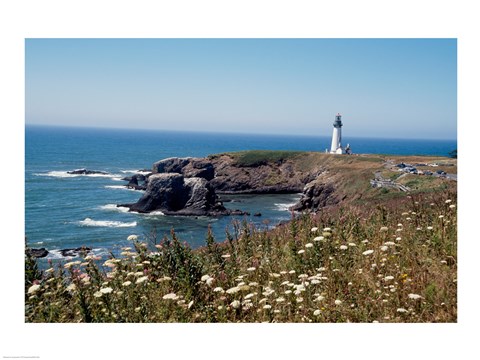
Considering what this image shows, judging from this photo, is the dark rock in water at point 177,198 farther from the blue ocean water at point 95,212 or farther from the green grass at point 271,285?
the green grass at point 271,285

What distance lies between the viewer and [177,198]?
50.3 m

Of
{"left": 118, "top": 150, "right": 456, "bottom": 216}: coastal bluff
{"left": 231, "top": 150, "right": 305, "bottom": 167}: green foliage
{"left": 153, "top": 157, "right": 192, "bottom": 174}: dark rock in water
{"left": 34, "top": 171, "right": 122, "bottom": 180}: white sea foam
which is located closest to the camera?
{"left": 118, "top": 150, "right": 456, "bottom": 216}: coastal bluff

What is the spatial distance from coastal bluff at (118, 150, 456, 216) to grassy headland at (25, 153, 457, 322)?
2790 centimetres

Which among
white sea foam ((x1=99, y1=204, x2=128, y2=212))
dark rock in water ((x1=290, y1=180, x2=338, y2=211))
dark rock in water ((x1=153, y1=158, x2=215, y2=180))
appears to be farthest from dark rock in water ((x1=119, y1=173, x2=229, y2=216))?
dark rock in water ((x1=153, y1=158, x2=215, y2=180))

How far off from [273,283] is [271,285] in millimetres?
139

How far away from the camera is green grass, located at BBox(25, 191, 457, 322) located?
4562 mm

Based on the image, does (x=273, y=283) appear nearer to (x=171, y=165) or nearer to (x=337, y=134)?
(x=171, y=165)

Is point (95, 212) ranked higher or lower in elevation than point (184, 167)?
lower

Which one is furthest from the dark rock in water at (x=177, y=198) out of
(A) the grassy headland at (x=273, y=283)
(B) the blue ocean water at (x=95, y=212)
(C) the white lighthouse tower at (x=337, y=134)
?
(A) the grassy headland at (x=273, y=283)

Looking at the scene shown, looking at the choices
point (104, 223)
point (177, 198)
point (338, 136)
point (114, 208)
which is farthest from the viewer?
point (338, 136)

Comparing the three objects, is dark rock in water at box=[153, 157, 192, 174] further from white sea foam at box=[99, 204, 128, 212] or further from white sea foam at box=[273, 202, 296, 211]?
white sea foam at box=[273, 202, 296, 211]

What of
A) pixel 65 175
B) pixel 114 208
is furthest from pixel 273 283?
pixel 65 175

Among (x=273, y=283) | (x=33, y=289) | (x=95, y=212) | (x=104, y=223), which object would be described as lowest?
(x=104, y=223)
